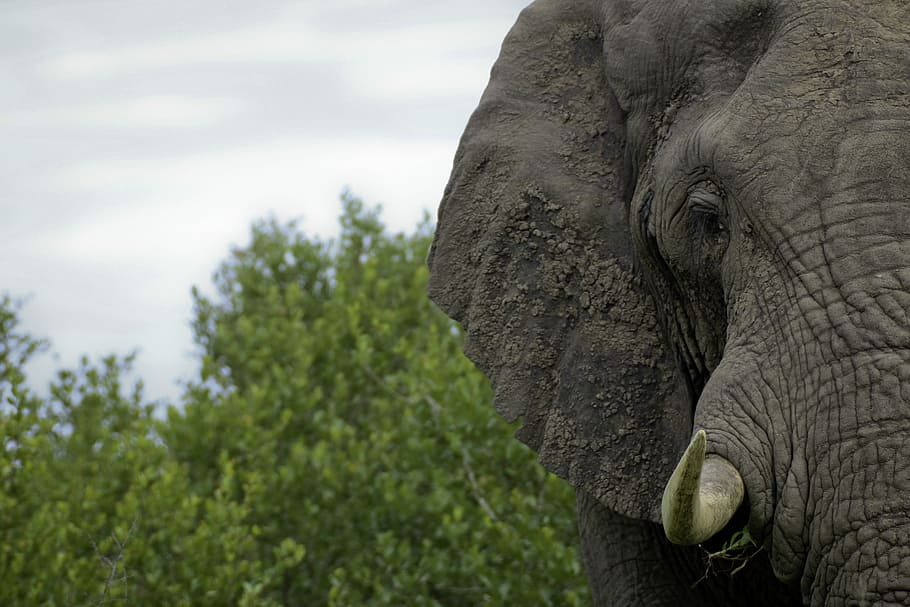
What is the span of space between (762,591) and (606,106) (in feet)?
4.54

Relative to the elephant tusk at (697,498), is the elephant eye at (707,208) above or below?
above

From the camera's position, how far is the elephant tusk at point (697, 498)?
2307 millimetres

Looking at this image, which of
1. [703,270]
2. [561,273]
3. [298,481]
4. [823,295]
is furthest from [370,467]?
[823,295]

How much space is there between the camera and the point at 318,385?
24.0ft

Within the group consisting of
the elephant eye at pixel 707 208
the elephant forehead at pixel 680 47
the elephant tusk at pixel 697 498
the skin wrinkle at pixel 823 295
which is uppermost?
the elephant forehead at pixel 680 47

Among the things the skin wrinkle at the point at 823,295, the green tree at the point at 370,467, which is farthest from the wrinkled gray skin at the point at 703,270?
the green tree at the point at 370,467

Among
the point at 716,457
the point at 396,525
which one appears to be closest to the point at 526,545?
the point at 396,525

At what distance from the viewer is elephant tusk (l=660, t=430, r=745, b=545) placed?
231 centimetres

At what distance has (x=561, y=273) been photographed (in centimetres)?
362

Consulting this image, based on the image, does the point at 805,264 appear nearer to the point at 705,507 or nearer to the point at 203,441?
the point at 705,507

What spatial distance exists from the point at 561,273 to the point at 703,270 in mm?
594

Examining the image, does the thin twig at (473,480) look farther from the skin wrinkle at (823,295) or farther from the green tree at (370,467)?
the skin wrinkle at (823,295)

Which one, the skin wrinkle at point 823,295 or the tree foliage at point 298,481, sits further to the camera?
the tree foliage at point 298,481

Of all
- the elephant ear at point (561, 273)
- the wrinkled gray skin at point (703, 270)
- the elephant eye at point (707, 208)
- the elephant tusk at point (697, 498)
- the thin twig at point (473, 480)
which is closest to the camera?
the elephant tusk at point (697, 498)
